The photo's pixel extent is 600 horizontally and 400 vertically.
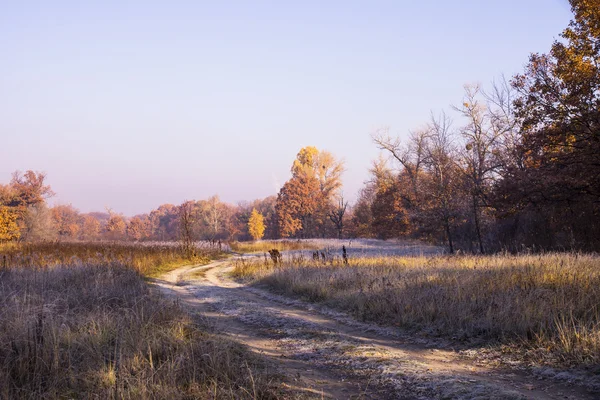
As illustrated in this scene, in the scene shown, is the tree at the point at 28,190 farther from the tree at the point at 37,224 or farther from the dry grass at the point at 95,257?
the dry grass at the point at 95,257

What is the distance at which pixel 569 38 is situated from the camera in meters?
19.8

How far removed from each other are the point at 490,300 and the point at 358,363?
330 cm

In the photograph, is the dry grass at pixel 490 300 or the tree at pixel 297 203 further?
the tree at pixel 297 203

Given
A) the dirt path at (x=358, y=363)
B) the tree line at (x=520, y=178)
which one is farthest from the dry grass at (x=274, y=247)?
the dirt path at (x=358, y=363)

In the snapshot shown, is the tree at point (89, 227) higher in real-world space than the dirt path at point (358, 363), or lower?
higher

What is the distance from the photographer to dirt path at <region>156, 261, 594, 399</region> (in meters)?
5.04

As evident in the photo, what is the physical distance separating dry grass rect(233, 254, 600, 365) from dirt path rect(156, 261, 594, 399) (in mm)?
694

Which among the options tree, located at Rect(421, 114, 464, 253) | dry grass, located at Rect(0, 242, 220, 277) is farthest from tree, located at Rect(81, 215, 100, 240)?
tree, located at Rect(421, 114, 464, 253)

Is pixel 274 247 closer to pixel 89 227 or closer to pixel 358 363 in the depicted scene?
pixel 358 363

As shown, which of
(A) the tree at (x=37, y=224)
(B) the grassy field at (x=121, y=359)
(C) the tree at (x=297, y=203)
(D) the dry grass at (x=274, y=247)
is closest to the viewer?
(B) the grassy field at (x=121, y=359)

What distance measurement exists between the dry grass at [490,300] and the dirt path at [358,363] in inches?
27.3

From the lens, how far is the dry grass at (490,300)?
6414mm

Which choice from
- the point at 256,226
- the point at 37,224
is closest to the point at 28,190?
the point at 37,224

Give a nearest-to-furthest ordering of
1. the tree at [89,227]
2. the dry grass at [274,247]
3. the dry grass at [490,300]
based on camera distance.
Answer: the dry grass at [490,300] → the dry grass at [274,247] → the tree at [89,227]
